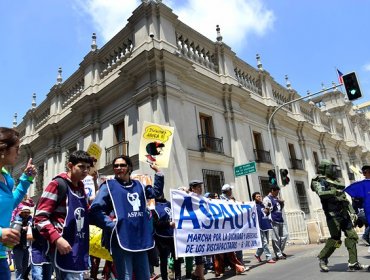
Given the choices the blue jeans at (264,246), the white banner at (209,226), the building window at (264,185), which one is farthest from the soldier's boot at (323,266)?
the building window at (264,185)

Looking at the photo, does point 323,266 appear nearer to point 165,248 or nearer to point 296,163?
point 165,248

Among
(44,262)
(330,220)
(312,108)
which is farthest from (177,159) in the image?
(312,108)

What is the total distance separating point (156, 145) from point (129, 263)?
8.28 ft

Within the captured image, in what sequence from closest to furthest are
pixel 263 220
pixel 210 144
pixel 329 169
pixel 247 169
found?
pixel 329 169 → pixel 263 220 → pixel 247 169 → pixel 210 144

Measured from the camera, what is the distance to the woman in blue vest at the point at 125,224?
3.54 m

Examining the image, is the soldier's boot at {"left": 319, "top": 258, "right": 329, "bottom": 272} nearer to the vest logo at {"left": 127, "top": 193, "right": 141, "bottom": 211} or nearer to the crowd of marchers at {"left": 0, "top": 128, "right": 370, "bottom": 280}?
the crowd of marchers at {"left": 0, "top": 128, "right": 370, "bottom": 280}

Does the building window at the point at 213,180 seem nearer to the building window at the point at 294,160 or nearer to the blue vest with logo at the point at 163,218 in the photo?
the blue vest with logo at the point at 163,218

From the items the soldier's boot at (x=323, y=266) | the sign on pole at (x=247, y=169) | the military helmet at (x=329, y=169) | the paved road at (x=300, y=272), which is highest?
the sign on pole at (x=247, y=169)

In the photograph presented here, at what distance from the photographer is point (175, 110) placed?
1290cm

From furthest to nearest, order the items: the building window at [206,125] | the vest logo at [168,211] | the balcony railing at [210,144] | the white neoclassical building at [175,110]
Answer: the building window at [206,125] < the balcony railing at [210,144] < the white neoclassical building at [175,110] < the vest logo at [168,211]

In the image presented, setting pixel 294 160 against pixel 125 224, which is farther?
pixel 294 160

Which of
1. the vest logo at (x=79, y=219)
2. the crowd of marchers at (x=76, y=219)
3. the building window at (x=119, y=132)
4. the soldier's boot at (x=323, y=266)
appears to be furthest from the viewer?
the building window at (x=119, y=132)

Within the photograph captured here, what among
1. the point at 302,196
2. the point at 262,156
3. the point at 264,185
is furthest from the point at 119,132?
the point at 302,196

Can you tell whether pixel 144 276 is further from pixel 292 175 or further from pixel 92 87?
pixel 292 175
